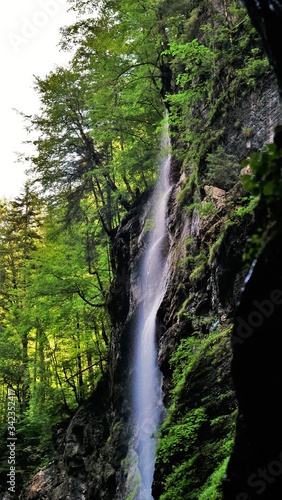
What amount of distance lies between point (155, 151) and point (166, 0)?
4887mm

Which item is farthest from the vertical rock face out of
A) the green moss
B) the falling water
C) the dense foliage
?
the dense foliage

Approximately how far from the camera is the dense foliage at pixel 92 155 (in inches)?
508

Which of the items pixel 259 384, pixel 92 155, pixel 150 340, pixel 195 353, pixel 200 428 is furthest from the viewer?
pixel 92 155

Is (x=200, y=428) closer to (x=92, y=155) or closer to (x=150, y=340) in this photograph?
(x=150, y=340)

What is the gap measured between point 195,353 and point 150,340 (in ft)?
16.2

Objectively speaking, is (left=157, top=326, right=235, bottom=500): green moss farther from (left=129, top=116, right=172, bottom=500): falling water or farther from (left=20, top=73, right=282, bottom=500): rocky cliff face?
(left=129, top=116, right=172, bottom=500): falling water

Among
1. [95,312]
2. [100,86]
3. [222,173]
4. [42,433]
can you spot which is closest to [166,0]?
[100,86]

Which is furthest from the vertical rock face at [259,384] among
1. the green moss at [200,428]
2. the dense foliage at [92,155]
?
the dense foliage at [92,155]

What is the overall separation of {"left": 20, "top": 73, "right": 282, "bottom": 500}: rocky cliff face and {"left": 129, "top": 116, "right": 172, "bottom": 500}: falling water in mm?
819

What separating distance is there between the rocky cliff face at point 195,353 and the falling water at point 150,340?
0.82m

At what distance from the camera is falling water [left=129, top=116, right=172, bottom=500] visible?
35.9 ft

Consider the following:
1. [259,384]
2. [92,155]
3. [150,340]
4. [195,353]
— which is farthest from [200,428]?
[92,155]

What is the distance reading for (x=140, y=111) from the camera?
52.9ft

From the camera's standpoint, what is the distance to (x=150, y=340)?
503 inches
